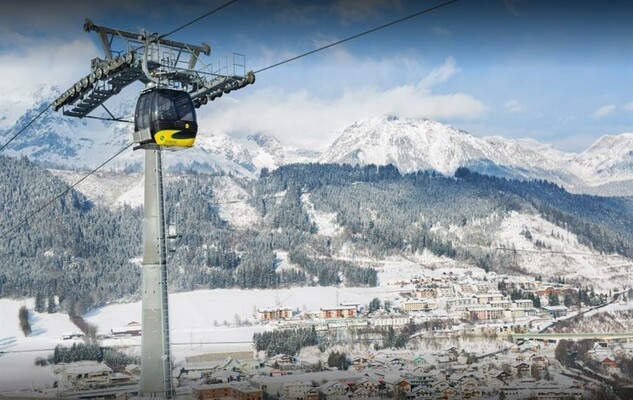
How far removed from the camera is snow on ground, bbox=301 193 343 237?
13685 cm

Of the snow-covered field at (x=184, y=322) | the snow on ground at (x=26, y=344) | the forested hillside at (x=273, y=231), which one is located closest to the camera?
the snow on ground at (x=26, y=344)

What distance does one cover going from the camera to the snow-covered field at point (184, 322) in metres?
79.3

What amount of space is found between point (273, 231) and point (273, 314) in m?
37.8

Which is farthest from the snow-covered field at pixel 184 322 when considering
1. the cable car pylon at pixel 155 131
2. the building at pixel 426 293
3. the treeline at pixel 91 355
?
the cable car pylon at pixel 155 131

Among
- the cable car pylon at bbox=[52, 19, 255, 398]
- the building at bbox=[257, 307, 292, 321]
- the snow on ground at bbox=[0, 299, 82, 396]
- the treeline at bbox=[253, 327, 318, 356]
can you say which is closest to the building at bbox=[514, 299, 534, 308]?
the building at bbox=[257, 307, 292, 321]

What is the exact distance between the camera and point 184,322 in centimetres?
9888

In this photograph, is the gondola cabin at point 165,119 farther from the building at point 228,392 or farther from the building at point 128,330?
the building at point 128,330

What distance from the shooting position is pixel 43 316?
317 ft

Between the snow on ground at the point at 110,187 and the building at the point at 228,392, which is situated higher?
the snow on ground at the point at 110,187

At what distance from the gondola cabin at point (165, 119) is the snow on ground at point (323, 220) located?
121388 mm

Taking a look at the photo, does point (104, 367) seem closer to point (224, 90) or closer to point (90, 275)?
point (90, 275)

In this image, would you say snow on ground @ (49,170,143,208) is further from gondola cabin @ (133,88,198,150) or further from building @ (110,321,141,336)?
gondola cabin @ (133,88,198,150)

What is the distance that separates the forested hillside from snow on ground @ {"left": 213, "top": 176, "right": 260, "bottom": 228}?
50.4 inches

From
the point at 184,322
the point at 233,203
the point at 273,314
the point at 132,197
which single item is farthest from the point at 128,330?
the point at 233,203
